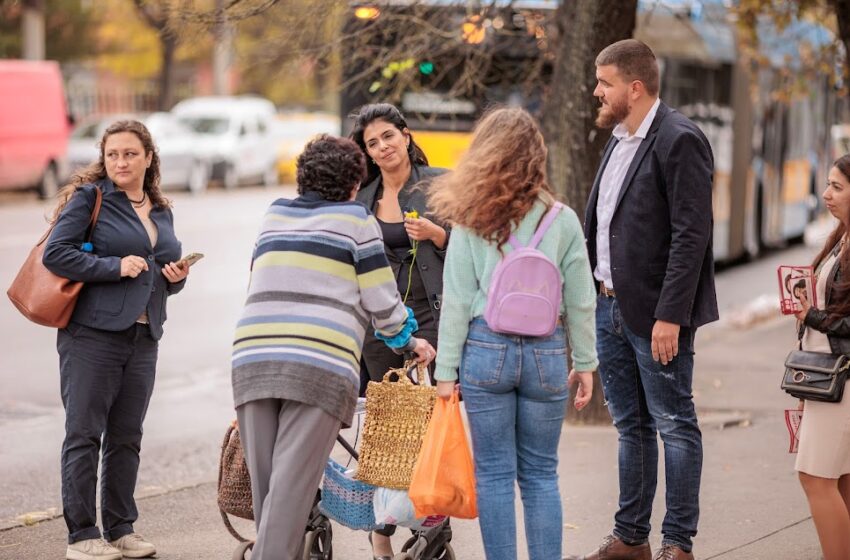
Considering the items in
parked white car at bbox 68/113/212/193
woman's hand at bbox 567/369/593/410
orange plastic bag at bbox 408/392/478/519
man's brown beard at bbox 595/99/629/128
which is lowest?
parked white car at bbox 68/113/212/193

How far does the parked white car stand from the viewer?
27.8 metres

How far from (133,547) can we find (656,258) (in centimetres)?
243

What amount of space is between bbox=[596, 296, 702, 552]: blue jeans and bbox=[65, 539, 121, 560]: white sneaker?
2.04m

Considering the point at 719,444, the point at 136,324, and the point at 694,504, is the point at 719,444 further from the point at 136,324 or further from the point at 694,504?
the point at 136,324

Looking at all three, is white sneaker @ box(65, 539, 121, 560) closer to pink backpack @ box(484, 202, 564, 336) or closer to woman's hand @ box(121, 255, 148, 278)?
woman's hand @ box(121, 255, 148, 278)

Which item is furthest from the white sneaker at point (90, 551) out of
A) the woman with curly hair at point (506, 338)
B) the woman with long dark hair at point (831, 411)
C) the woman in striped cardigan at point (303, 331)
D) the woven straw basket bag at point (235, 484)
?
the woman with long dark hair at point (831, 411)

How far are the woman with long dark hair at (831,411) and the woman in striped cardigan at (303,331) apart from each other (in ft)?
5.08

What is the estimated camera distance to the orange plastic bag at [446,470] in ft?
14.9

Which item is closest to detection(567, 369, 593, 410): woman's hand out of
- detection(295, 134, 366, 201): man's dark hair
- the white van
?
detection(295, 134, 366, 201): man's dark hair

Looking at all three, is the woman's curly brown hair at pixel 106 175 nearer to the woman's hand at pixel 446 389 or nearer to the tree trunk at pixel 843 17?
the woman's hand at pixel 446 389

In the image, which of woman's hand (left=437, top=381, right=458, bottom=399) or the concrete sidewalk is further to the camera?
the concrete sidewalk

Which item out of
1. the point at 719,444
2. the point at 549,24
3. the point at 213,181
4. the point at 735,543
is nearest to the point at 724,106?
the point at 549,24

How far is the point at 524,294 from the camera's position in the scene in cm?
443

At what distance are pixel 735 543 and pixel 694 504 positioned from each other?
71 cm
